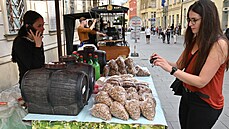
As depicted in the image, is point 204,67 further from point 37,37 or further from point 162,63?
point 37,37

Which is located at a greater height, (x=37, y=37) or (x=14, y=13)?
(x=14, y=13)

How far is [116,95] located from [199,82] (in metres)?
0.59

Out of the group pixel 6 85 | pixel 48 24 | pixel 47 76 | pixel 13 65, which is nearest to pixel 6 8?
pixel 13 65

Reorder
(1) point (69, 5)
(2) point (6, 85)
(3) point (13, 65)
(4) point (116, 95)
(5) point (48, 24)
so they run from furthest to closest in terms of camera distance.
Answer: (1) point (69, 5)
(5) point (48, 24)
(3) point (13, 65)
(2) point (6, 85)
(4) point (116, 95)

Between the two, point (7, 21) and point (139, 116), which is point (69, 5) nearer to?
point (7, 21)

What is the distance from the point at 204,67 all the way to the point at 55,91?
1012mm

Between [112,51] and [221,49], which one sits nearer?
[221,49]

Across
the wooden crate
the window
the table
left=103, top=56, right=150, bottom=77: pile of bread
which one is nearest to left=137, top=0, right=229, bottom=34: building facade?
the wooden crate

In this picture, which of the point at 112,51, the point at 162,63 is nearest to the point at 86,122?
the point at 162,63

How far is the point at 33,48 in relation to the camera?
2098 mm

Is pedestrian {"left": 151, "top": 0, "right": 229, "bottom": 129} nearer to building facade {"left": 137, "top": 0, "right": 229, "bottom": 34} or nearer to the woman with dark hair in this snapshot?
the woman with dark hair

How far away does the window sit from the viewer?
458 cm

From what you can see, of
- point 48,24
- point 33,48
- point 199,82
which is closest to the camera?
point 199,82

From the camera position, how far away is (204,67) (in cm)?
137
